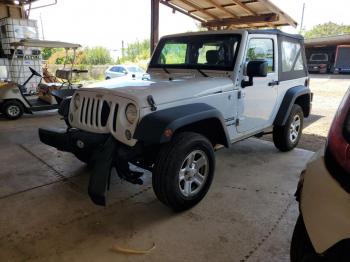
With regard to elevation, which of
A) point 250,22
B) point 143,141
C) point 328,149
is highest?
point 250,22

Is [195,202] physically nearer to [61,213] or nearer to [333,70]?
[61,213]

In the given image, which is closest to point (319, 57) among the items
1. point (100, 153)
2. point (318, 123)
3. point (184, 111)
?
point (318, 123)

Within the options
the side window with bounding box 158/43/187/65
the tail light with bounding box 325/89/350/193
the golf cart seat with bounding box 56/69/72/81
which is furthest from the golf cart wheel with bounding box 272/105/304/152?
the golf cart seat with bounding box 56/69/72/81

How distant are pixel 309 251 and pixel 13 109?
7174 millimetres

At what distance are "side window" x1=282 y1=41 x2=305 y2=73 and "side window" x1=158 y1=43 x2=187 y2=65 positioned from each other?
1.44m

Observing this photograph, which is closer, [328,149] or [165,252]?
[328,149]

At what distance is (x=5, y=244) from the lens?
96.1 inches

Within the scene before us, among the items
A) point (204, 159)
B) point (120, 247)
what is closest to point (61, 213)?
point (120, 247)

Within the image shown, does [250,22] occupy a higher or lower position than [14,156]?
higher

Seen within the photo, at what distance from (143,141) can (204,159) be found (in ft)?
2.43

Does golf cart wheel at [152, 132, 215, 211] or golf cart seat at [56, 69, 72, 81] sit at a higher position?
golf cart seat at [56, 69, 72, 81]

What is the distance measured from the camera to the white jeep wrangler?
2.62 m

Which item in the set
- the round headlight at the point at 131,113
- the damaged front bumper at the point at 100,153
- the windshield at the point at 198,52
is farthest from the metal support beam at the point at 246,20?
the damaged front bumper at the point at 100,153

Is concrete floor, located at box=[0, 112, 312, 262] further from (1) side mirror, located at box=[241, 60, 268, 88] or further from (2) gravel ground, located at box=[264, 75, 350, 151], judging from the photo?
(2) gravel ground, located at box=[264, 75, 350, 151]
